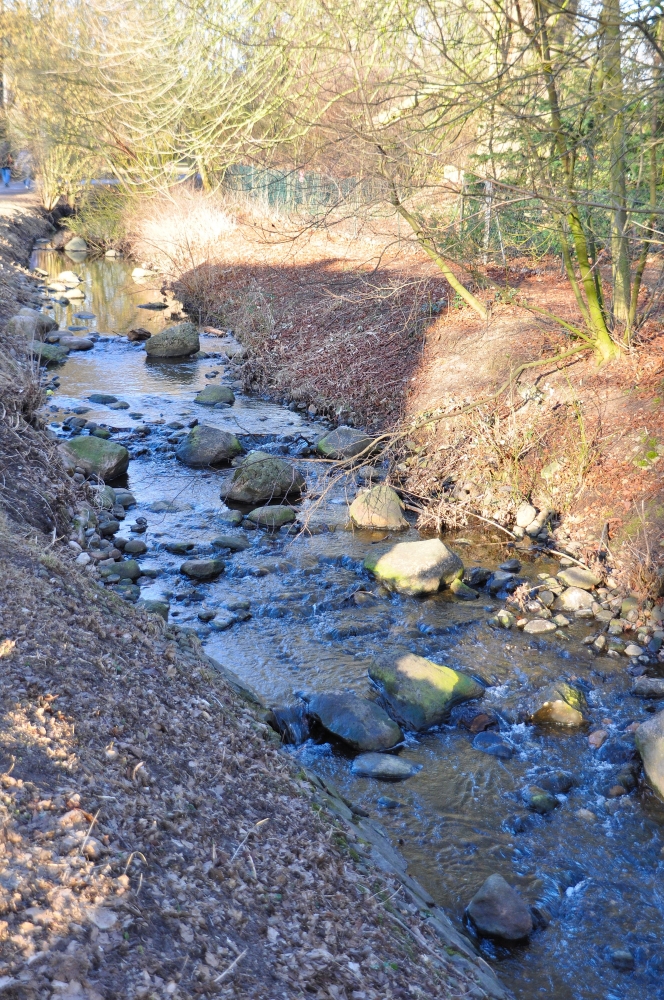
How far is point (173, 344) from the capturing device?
569 inches

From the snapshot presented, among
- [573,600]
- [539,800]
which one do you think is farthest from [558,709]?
[573,600]

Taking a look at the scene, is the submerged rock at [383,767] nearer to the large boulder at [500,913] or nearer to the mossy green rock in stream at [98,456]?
the large boulder at [500,913]

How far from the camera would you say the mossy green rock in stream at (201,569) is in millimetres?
7219

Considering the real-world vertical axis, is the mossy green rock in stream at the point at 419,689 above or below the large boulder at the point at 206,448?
below

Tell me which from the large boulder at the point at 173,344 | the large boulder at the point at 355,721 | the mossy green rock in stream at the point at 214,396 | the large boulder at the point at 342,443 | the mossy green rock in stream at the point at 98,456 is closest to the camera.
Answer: the large boulder at the point at 355,721

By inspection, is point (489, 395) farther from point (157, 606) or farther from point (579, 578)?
point (157, 606)

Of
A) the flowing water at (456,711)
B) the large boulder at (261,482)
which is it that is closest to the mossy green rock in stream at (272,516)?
the flowing water at (456,711)

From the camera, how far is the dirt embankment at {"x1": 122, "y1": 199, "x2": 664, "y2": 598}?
7656 millimetres

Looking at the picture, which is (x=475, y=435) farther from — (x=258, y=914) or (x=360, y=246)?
(x=360, y=246)

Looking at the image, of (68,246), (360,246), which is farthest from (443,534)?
(68,246)

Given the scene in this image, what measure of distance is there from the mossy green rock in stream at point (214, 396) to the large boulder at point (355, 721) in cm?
745

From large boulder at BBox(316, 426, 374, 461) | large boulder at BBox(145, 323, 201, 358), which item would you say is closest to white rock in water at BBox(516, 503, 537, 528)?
large boulder at BBox(316, 426, 374, 461)

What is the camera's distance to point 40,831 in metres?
2.76

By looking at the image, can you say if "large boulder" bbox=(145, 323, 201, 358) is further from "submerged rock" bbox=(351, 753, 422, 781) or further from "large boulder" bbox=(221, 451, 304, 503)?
"submerged rock" bbox=(351, 753, 422, 781)
